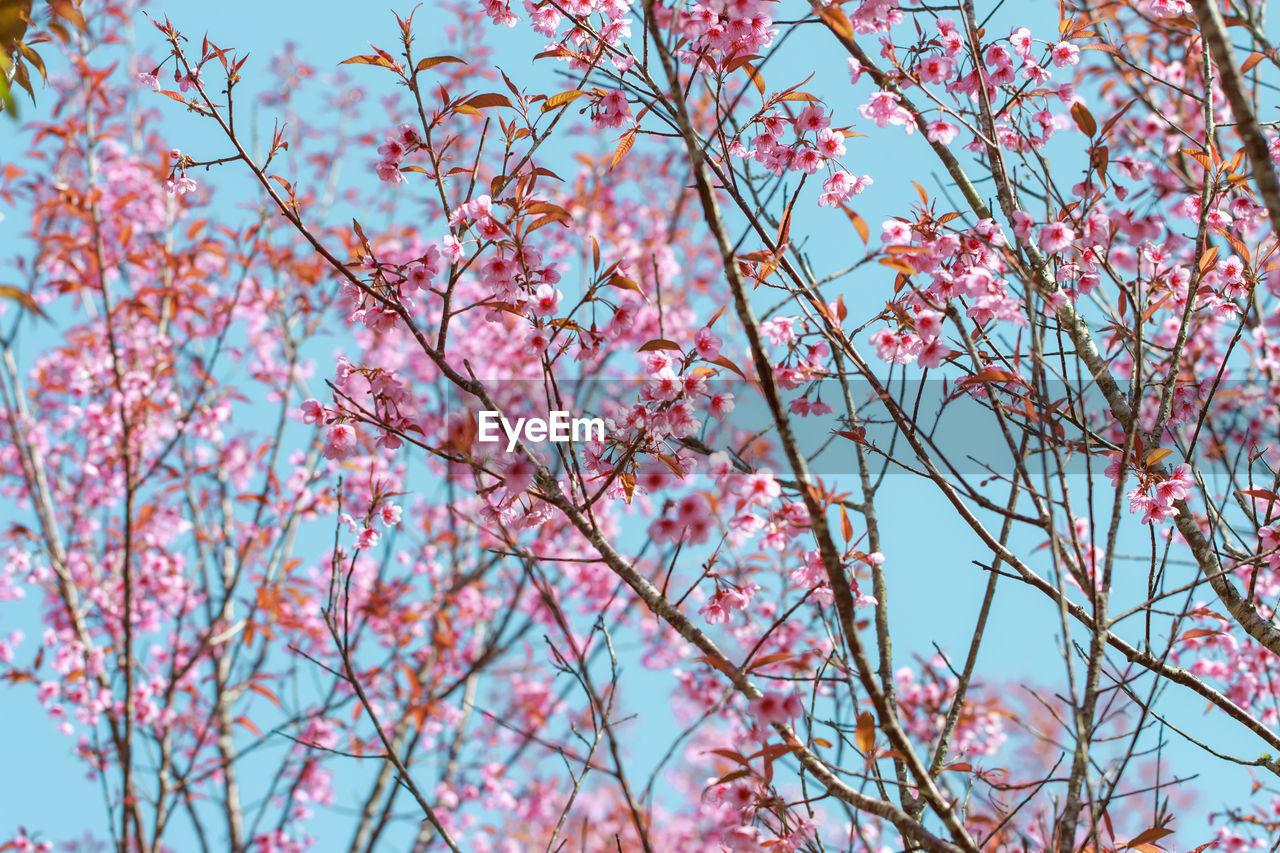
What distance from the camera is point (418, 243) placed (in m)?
5.80

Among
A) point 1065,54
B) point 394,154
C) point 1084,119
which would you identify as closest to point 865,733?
→ point 1084,119

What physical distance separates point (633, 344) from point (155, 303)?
2.69m

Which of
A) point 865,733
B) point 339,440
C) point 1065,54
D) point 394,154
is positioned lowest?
point 865,733

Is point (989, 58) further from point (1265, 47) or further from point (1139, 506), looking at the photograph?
point (1139, 506)

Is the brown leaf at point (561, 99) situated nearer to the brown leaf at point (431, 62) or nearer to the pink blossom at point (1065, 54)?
the brown leaf at point (431, 62)

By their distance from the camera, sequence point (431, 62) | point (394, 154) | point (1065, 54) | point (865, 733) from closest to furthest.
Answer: point (865, 733) < point (431, 62) < point (394, 154) < point (1065, 54)

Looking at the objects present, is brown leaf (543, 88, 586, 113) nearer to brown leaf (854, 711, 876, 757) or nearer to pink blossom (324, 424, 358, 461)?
pink blossom (324, 424, 358, 461)

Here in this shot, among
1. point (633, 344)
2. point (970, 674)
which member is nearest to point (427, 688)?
point (633, 344)

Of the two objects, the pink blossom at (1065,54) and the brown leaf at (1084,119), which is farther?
the pink blossom at (1065,54)

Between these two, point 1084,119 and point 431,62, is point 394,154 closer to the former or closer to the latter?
point 431,62

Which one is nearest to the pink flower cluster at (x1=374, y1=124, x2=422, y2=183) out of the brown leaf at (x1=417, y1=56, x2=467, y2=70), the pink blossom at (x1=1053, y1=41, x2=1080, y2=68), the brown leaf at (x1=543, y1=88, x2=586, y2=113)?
the brown leaf at (x1=417, y1=56, x2=467, y2=70)

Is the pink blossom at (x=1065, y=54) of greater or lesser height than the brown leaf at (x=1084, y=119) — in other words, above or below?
above

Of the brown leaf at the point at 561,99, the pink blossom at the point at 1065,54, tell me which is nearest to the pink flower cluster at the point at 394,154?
the brown leaf at the point at 561,99

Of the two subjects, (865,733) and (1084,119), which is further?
(1084,119)
